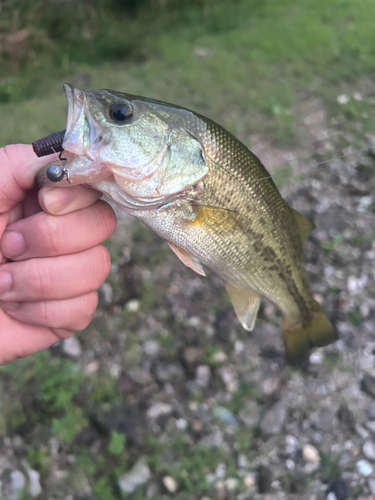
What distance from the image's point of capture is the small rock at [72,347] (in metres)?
2.15

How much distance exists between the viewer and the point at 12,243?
4.07 ft

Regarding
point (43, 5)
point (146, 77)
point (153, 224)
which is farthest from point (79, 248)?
point (43, 5)

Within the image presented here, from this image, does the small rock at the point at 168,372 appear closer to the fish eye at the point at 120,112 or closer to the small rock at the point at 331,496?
the small rock at the point at 331,496

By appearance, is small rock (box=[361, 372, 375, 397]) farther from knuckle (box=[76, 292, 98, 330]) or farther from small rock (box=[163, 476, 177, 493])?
knuckle (box=[76, 292, 98, 330])

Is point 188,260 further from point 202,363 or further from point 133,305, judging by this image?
point 133,305

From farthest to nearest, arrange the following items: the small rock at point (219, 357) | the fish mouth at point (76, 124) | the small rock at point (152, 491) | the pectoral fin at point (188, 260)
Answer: the small rock at point (219, 357), the small rock at point (152, 491), the pectoral fin at point (188, 260), the fish mouth at point (76, 124)

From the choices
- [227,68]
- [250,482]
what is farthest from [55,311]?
[227,68]

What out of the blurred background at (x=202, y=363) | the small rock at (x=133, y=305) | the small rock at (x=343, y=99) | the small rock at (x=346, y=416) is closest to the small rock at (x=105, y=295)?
the blurred background at (x=202, y=363)

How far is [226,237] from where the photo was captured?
1396mm

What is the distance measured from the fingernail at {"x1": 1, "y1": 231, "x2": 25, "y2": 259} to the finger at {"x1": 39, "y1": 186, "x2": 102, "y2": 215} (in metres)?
0.16

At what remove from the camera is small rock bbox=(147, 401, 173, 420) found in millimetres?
1969

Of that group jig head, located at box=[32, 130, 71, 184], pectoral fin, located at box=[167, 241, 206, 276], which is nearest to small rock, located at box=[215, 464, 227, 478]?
pectoral fin, located at box=[167, 241, 206, 276]

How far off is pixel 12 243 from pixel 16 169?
0.83ft

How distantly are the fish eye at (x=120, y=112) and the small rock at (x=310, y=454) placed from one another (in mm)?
1834
